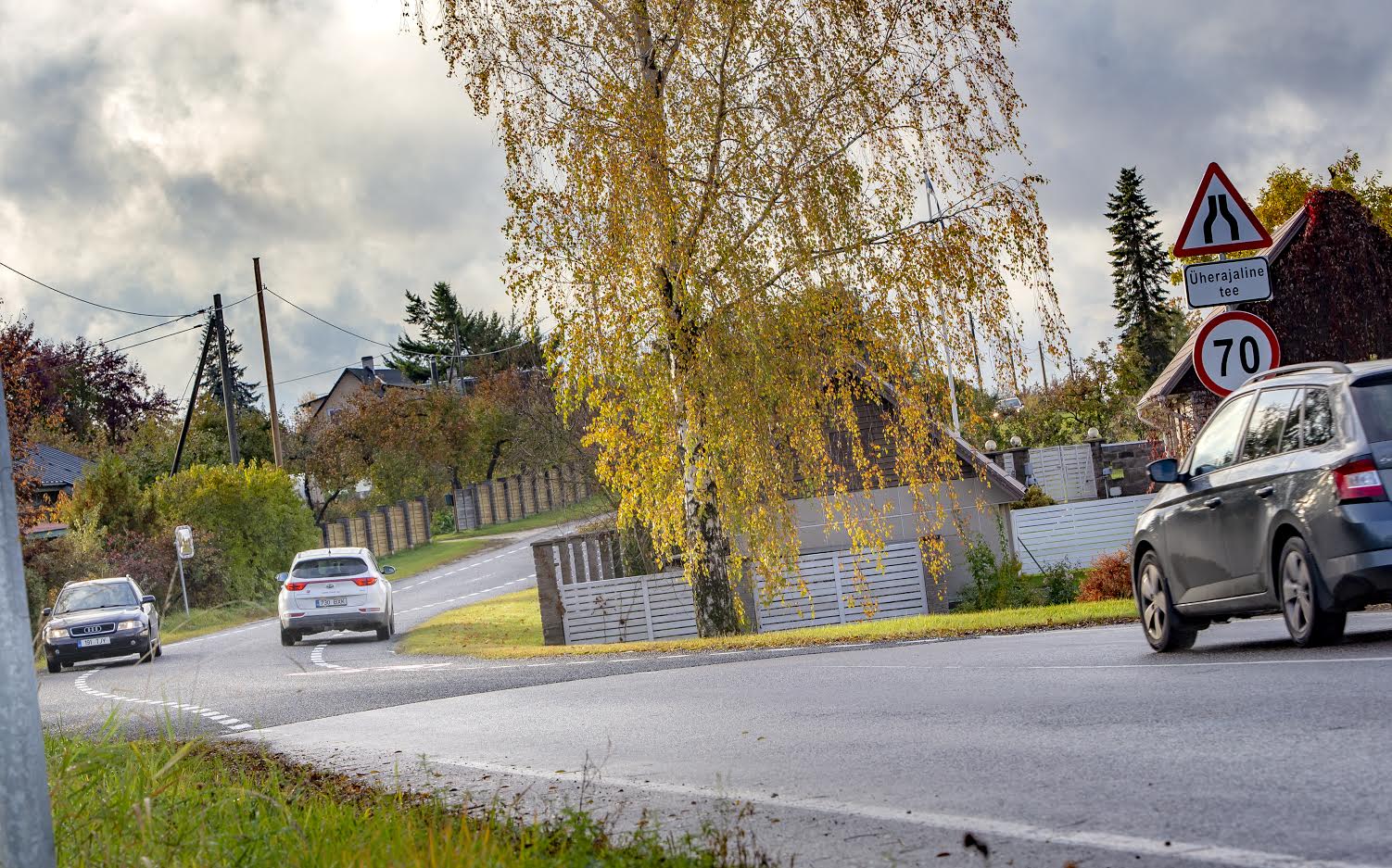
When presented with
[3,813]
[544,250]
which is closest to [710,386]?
Result: [544,250]

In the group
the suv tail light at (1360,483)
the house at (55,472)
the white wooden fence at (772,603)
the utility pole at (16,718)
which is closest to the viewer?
the utility pole at (16,718)

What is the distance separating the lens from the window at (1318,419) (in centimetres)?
933

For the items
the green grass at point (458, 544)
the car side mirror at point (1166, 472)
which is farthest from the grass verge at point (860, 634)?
the green grass at point (458, 544)

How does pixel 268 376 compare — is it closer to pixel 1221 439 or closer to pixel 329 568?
pixel 329 568

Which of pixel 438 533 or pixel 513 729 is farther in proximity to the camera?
pixel 438 533

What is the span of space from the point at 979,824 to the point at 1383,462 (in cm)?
441

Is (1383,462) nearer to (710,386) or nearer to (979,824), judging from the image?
(979,824)

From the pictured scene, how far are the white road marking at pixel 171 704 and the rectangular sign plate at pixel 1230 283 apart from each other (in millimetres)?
8506

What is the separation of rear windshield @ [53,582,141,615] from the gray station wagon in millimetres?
23062

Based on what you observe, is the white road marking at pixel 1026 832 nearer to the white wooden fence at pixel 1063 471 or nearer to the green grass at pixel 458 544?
the green grass at pixel 458 544

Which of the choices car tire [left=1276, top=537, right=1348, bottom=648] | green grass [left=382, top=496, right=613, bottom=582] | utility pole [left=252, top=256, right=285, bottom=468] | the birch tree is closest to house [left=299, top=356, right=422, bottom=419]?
green grass [left=382, top=496, right=613, bottom=582]

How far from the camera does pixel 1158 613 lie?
11.4 meters

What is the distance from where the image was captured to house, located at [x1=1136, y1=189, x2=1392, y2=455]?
30.2 meters

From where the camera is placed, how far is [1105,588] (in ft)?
78.7
